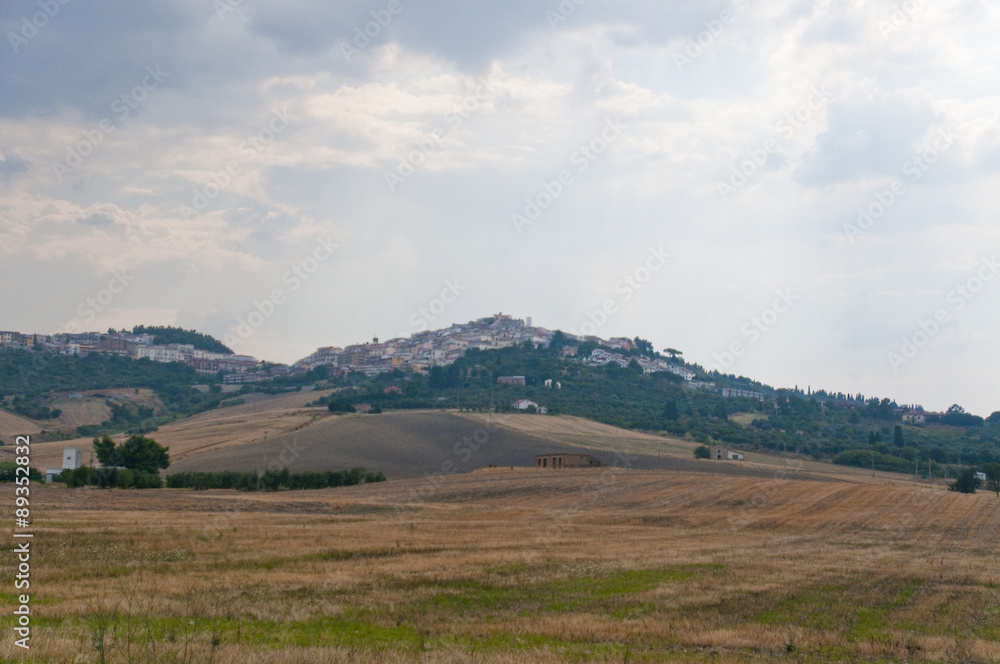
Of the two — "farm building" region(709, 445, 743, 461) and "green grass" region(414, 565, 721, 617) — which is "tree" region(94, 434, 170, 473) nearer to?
"farm building" region(709, 445, 743, 461)

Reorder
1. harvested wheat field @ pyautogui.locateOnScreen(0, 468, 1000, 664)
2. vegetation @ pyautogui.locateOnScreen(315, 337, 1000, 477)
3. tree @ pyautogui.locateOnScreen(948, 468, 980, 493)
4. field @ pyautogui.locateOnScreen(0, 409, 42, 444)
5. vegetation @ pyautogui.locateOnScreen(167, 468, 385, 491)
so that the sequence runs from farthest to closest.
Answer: field @ pyautogui.locateOnScreen(0, 409, 42, 444)
vegetation @ pyautogui.locateOnScreen(315, 337, 1000, 477)
tree @ pyautogui.locateOnScreen(948, 468, 980, 493)
vegetation @ pyautogui.locateOnScreen(167, 468, 385, 491)
harvested wheat field @ pyautogui.locateOnScreen(0, 468, 1000, 664)

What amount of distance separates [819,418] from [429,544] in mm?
187104

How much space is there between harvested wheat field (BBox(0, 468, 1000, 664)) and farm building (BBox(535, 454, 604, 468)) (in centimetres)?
4603

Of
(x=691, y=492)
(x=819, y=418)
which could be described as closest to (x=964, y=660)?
(x=691, y=492)

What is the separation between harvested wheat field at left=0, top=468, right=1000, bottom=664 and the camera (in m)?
13.7

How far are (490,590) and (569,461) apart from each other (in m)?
71.2

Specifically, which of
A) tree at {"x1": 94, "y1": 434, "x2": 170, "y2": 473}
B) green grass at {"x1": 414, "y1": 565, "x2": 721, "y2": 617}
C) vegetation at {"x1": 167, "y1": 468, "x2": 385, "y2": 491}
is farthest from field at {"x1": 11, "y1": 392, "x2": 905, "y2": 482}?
green grass at {"x1": 414, "y1": 565, "x2": 721, "y2": 617}

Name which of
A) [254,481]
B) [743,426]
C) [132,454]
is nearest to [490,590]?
[254,481]

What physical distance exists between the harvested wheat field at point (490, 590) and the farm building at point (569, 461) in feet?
151

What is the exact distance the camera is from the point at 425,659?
12.1 meters

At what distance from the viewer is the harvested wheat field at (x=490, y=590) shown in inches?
540

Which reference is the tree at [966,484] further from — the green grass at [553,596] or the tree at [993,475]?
the green grass at [553,596]

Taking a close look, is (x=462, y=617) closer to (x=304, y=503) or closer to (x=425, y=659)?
(x=425, y=659)

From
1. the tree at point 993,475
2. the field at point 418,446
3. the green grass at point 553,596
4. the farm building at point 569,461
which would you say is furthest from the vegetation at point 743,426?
the green grass at point 553,596
